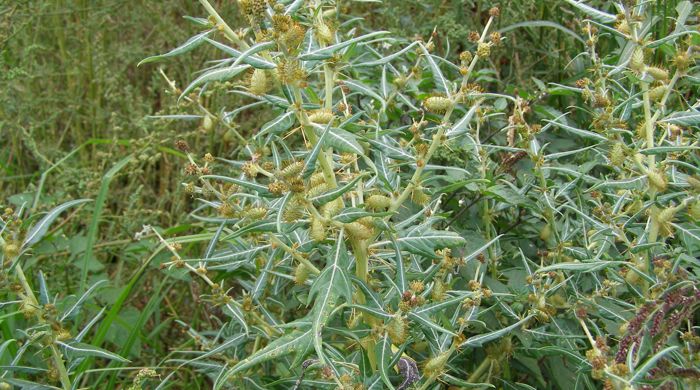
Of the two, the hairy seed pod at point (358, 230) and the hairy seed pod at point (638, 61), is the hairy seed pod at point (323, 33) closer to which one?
the hairy seed pod at point (358, 230)

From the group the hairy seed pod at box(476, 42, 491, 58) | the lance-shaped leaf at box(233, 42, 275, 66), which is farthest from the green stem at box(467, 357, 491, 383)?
the lance-shaped leaf at box(233, 42, 275, 66)

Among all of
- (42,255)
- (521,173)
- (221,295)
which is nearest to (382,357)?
(221,295)

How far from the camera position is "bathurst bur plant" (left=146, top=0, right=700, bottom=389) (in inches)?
57.4

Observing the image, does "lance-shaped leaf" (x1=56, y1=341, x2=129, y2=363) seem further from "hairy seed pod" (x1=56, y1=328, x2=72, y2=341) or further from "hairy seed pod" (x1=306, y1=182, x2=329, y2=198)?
"hairy seed pod" (x1=306, y1=182, x2=329, y2=198)

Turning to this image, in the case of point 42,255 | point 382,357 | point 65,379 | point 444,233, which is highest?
point 444,233

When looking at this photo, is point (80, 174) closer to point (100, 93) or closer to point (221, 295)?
point (100, 93)

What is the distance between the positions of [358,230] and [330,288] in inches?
6.3

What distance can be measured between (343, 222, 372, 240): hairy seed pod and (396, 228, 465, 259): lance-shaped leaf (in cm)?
8

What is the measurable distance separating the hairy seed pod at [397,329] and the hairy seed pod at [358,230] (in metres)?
0.17

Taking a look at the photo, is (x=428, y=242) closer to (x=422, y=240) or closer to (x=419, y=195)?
(x=422, y=240)

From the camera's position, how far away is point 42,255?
303 cm

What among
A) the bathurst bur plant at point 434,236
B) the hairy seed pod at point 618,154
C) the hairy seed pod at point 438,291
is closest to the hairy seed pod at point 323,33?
the bathurst bur plant at point 434,236

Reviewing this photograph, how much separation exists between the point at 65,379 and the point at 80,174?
5.13 ft

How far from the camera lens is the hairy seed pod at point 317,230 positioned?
152 cm
